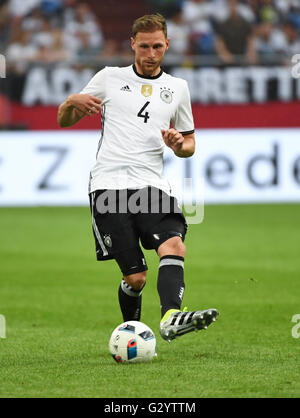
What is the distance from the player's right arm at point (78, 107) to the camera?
6.07m

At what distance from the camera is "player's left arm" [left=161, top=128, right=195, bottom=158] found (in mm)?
5965

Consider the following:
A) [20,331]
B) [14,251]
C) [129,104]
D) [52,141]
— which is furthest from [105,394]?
[52,141]

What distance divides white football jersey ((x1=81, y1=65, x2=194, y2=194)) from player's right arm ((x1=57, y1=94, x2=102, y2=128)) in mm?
156

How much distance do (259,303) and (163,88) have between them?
313cm

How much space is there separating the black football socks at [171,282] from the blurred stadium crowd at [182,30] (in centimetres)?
1264

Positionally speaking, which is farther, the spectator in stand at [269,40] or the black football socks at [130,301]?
the spectator in stand at [269,40]

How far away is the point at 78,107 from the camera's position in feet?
20.1

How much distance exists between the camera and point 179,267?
6.05m

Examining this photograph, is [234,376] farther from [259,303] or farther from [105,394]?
[259,303]

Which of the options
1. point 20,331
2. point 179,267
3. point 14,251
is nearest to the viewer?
point 179,267
